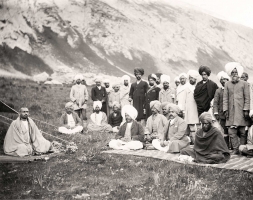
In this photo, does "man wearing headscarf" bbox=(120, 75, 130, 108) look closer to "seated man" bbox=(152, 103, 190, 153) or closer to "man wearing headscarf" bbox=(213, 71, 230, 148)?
"seated man" bbox=(152, 103, 190, 153)

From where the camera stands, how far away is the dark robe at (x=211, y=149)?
6.02 m

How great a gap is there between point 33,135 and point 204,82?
4153mm

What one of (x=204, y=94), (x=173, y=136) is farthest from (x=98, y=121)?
(x=204, y=94)

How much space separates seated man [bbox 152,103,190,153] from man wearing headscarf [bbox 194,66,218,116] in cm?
71

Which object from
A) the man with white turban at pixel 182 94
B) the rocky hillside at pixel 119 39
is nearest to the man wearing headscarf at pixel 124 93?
the man with white turban at pixel 182 94

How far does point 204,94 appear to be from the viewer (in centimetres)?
779

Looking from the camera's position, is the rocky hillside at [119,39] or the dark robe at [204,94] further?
the rocky hillside at [119,39]

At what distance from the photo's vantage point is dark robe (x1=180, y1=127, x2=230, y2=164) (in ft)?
19.7

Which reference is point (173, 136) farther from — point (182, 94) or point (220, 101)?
point (182, 94)

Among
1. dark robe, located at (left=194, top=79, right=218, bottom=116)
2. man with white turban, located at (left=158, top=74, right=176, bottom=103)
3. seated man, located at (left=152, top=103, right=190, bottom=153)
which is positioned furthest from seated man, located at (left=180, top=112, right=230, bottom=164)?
man with white turban, located at (left=158, top=74, right=176, bottom=103)

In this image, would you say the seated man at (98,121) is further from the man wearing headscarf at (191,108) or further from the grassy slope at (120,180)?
the grassy slope at (120,180)

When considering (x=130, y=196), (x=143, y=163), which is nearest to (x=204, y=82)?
(x=143, y=163)

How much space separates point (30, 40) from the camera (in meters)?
29.4

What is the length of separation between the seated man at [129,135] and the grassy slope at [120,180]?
33.7 inches
